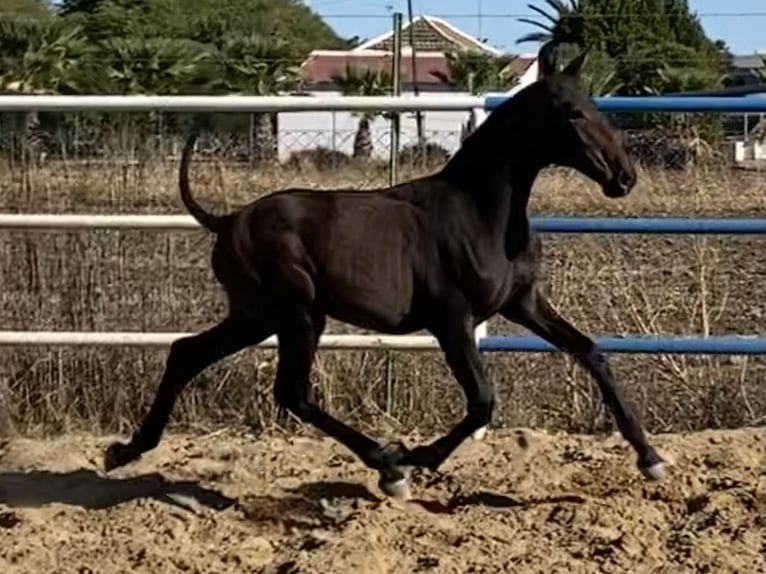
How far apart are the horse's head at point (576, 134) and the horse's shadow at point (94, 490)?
176 cm

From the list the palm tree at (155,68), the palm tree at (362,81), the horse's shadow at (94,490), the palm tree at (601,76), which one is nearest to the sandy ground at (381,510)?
the horse's shadow at (94,490)

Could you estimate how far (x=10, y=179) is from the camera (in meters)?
7.92

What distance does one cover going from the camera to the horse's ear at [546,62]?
5914mm

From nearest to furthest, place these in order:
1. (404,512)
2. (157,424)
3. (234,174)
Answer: (404,512)
(157,424)
(234,174)

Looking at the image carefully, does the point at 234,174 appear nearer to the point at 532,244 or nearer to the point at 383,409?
the point at 383,409

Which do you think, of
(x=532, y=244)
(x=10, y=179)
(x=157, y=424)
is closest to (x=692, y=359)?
(x=532, y=244)

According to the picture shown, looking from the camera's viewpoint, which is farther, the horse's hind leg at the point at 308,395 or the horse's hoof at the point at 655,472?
the horse's hoof at the point at 655,472

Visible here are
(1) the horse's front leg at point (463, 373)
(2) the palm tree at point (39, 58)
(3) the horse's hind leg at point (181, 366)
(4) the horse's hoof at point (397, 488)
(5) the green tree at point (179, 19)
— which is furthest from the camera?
(5) the green tree at point (179, 19)

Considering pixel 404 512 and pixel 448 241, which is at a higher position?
pixel 448 241

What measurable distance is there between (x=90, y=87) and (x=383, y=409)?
1104 inches

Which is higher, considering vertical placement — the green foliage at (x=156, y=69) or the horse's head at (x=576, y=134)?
Answer: the horse's head at (x=576, y=134)

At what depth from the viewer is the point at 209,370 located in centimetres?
773

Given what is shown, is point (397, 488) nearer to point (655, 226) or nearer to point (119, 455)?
point (119, 455)

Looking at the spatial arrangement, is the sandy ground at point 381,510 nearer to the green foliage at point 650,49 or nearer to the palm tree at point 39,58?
the green foliage at point 650,49
